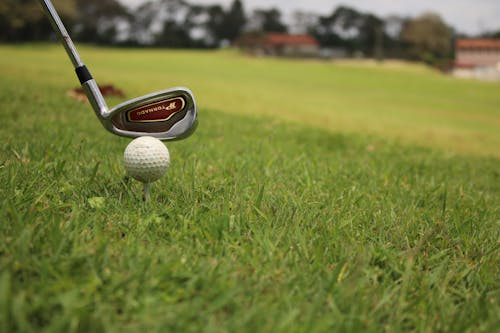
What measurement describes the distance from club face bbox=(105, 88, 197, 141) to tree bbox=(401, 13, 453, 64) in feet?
315

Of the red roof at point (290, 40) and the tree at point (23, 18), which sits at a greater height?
the tree at point (23, 18)

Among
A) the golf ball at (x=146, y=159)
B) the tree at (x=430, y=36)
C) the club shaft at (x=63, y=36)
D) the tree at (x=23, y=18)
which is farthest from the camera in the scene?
the tree at (x=430, y=36)

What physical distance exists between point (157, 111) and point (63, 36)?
91 cm

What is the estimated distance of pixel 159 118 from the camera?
98.0 inches

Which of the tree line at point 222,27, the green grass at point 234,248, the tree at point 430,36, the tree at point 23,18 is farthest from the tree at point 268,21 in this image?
the green grass at point 234,248

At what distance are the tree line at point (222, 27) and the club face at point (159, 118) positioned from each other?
202 feet

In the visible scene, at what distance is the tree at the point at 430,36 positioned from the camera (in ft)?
296

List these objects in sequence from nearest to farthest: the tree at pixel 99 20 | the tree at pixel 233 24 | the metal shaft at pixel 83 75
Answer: the metal shaft at pixel 83 75 → the tree at pixel 99 20 → the tree at pixel 233 24

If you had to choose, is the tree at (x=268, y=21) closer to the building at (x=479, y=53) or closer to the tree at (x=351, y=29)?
the tree at (x=351, y=29)

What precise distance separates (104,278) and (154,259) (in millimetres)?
227

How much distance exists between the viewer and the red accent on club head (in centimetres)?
245

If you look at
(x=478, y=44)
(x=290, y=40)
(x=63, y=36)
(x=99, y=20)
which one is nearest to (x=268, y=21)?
(x=290, y=40)

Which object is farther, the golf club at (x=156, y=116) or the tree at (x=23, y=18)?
the tree at (x=23, y=18)

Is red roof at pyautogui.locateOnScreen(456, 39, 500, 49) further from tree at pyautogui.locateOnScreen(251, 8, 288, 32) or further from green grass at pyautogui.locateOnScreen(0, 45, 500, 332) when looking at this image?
green grass at pyautogui.locateOnScreen(0, 45, 500, 332)
